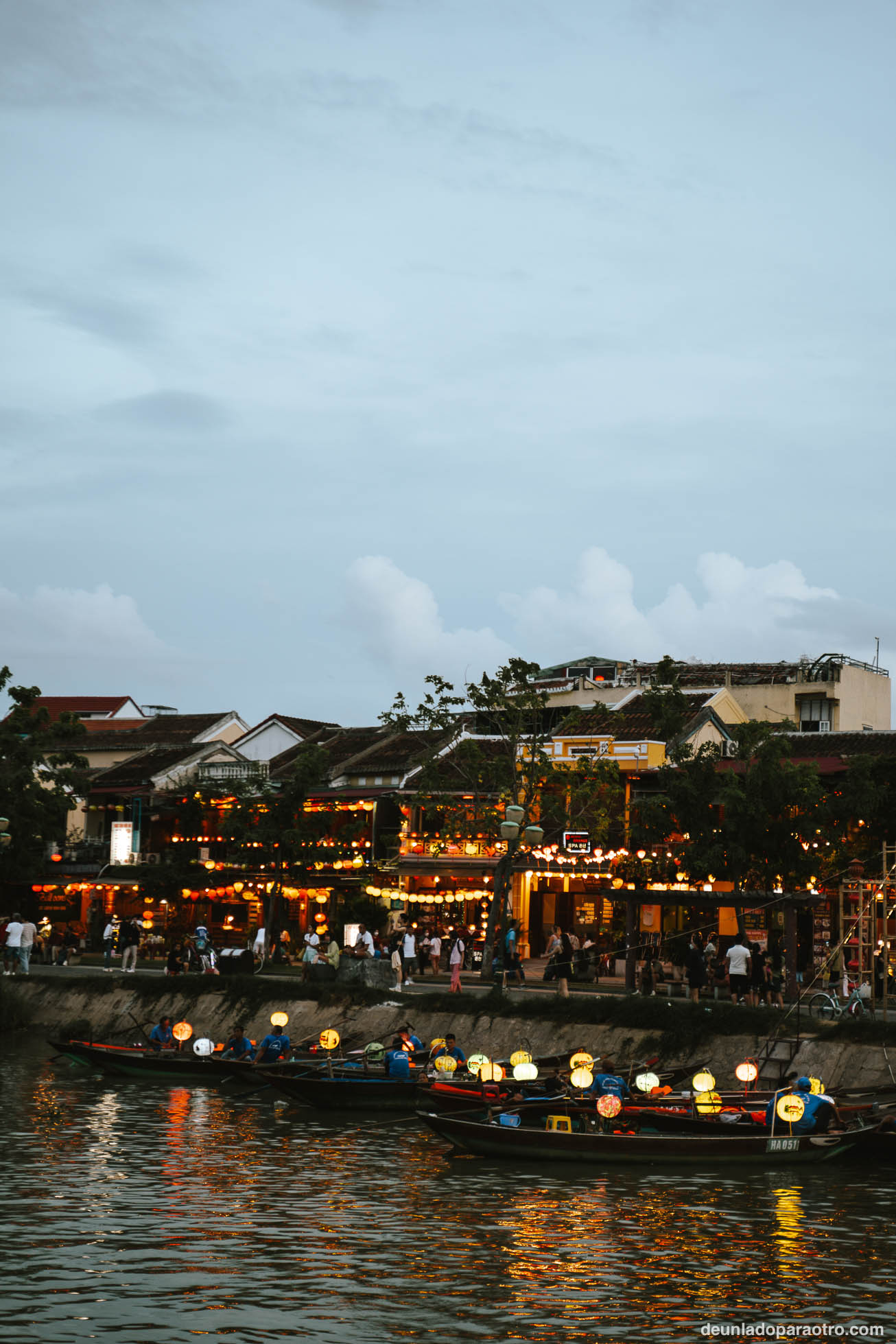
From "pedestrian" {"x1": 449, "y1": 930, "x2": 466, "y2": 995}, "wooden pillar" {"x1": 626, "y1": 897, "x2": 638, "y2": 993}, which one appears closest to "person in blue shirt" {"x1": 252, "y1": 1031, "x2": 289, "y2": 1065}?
"pedestrian" {"x1": 449, "y1": 930, "x2": 466, "y2": 995}

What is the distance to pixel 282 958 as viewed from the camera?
50.8 metres

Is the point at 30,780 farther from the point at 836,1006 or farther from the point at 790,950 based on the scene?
the point at 836,1006

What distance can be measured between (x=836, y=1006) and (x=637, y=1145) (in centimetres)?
940

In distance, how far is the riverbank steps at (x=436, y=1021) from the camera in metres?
29.8

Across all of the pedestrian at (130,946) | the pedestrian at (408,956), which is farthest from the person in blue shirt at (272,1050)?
the pedestrian at (130,946)

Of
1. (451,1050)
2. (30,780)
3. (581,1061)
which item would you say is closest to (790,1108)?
(581,1061)

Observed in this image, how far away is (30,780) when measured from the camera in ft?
184

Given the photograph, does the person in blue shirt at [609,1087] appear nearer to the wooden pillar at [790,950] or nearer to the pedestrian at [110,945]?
the wooden pillar at [790,950]

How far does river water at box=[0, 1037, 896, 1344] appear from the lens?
1541cm

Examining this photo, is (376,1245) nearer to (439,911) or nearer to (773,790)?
(773,790)

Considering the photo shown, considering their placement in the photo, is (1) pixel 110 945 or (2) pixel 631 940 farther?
(1) pixel 110 945

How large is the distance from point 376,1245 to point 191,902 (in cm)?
4423

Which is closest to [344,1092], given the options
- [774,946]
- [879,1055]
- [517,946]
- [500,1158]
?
[500,1158]

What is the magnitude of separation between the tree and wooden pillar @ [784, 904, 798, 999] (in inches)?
1264
